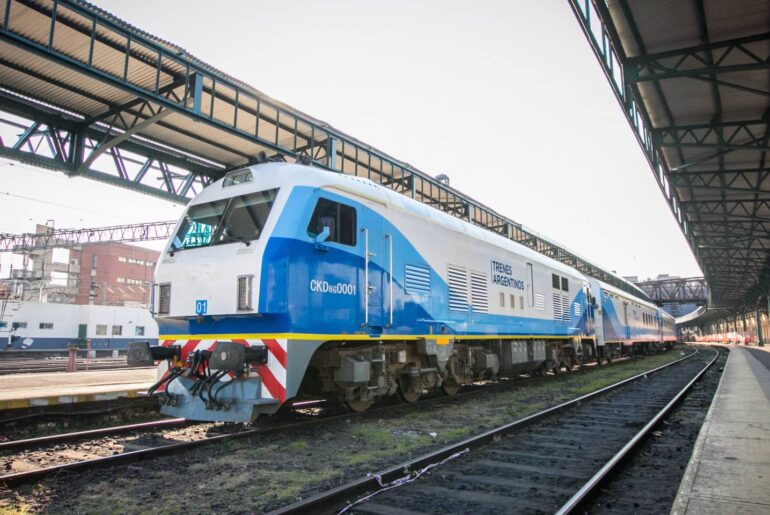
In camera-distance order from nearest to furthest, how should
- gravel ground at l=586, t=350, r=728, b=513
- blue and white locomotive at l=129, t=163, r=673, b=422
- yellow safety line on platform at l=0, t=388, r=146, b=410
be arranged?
1. gravel ground at l=586, t=350, r=728, b=513
2. blue and white locomotive at l=129, t=163, r=673, b=422
3. yellow safety line on platform at l=0, t=388, r=146, b=410

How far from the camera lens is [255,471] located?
18.0 ft

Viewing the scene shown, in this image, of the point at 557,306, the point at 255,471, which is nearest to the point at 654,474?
the point at 255,471

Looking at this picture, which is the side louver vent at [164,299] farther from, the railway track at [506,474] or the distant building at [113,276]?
the distant building at [113,276]

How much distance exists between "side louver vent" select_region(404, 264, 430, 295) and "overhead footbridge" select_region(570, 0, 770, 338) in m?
A: 6.10

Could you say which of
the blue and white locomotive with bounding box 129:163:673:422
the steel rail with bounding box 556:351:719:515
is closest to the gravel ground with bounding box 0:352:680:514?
the blue and white locomotive with bounding box 129:163:673:422

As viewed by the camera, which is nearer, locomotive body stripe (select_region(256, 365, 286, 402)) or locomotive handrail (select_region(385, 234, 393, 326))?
locomotive body stripe (select_region(256, 365, 286, 402))

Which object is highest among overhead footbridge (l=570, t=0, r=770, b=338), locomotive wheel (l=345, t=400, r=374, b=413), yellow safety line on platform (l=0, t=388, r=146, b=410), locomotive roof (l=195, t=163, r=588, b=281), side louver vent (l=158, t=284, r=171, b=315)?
overhead footbridge (l=570, t=0, r=770, b=338)

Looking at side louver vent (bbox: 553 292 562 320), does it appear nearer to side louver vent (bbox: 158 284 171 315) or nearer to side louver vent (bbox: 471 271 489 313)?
side louver vent (bbox: 471 271 489 313)

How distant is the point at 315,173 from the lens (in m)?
7.68

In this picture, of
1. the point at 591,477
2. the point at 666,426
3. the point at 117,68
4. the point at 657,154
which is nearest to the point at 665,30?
the point at 657,154

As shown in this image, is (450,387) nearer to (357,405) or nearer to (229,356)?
(357,405)

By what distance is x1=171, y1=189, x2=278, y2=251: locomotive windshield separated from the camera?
737 centimetres

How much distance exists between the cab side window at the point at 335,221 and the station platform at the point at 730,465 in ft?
16.8

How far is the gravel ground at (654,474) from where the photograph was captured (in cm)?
461
